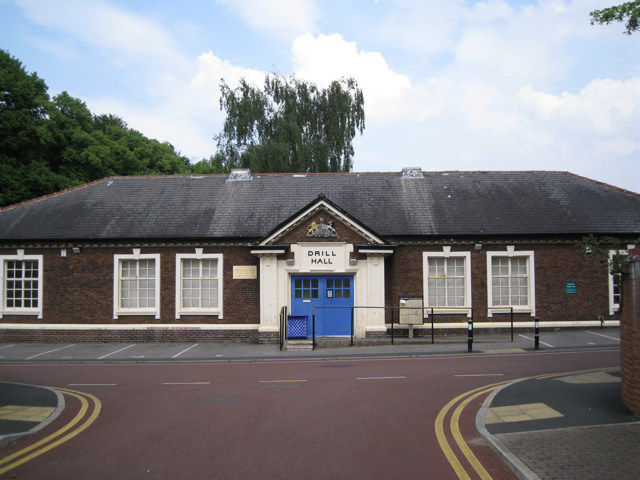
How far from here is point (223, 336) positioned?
19.4m

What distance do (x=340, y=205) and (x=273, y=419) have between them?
13611 mm

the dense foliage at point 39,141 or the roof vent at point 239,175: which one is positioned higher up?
the dense foliage at point 39,141

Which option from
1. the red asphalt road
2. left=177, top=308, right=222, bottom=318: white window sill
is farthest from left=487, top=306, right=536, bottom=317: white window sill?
left=177, top=308, right=222, bottom=318: white window sill

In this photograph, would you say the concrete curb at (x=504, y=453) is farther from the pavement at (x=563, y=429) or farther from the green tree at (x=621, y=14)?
the green tree at (x=621, y=14)

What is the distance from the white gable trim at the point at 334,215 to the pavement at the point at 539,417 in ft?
14.0

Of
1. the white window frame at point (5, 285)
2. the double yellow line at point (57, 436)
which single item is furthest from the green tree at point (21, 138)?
the double yellow line at point (57, 436)

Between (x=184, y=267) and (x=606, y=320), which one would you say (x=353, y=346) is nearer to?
(x=184, y=267)

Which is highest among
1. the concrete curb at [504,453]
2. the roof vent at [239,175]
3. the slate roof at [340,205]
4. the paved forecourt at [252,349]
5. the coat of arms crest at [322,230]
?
the roof vent at [239,175]

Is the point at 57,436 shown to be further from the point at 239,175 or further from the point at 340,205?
the point at 239,175

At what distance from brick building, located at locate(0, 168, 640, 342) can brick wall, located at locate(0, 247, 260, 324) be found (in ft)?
0.14

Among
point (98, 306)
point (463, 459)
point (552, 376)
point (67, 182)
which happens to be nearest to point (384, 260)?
point (552, 376)

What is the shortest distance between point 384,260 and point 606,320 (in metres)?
8.89

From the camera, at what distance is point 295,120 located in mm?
40062

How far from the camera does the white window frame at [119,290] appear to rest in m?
A: 19.6
